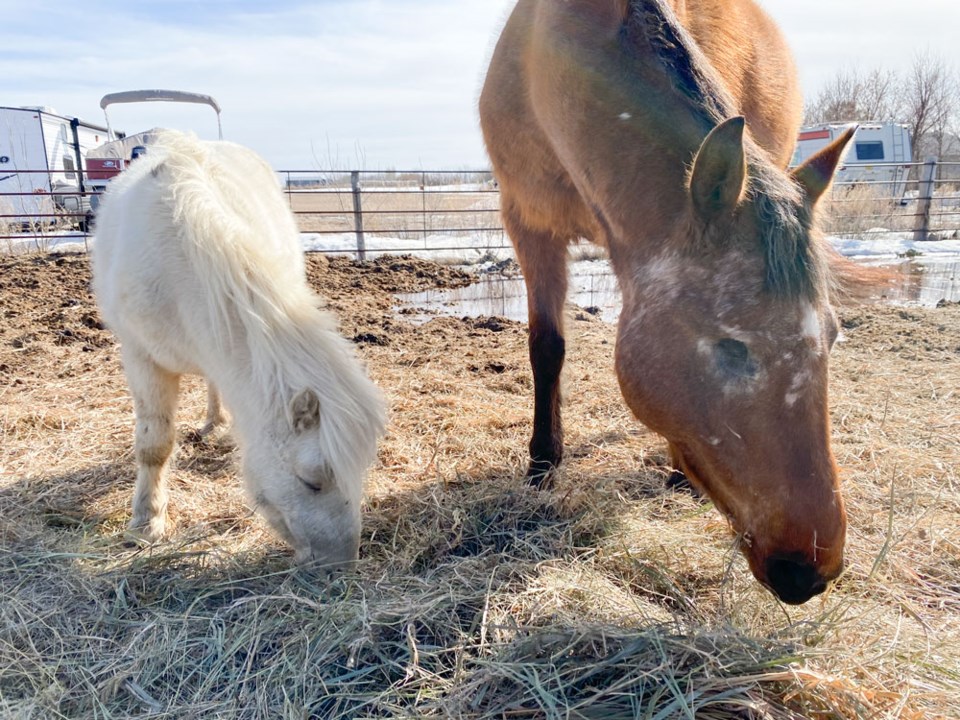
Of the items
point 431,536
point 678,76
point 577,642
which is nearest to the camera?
point 577,642

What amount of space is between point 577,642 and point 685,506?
50.3 inches

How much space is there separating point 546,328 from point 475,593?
160cm

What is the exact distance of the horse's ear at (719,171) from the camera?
60.3 inches

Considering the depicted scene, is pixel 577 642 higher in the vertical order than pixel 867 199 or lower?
lower

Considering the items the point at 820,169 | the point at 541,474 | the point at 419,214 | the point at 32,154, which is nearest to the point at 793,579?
the point at 820,169

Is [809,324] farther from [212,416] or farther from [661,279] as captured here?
[212,416]

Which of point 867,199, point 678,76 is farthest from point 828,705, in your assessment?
point 867,199

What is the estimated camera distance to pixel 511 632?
1802 millimetres

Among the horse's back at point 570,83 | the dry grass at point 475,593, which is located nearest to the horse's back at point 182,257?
the dry grass at point 475,593

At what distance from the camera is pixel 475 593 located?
1.98 m

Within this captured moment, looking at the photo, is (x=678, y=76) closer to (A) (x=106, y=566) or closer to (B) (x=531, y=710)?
(B) (x=531, y=710)

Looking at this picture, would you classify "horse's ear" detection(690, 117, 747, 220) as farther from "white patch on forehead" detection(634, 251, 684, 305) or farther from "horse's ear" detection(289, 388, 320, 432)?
"horse's ear" detection(289, 388, 320, 432)

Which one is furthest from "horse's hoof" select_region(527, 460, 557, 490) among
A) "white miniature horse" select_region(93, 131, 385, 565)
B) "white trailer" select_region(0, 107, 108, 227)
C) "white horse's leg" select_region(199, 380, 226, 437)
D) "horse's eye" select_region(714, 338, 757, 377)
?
"white trailer" select_region(0, 107, 108, 227)

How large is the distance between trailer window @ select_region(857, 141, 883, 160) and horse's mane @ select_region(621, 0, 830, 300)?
1045 inches
